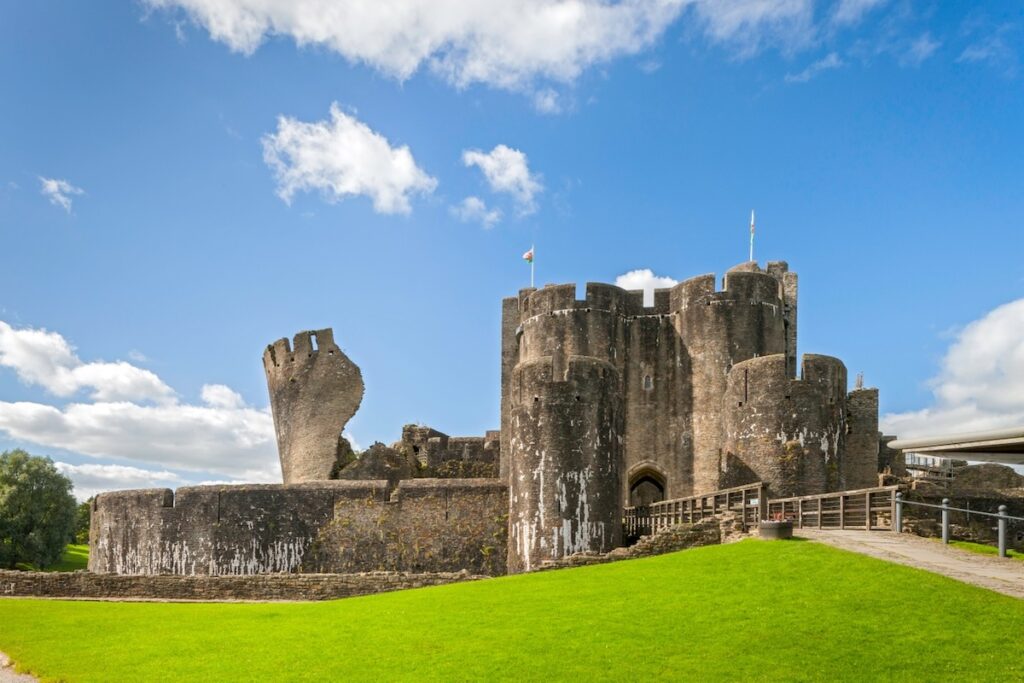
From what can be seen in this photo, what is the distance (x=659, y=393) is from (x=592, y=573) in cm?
1698

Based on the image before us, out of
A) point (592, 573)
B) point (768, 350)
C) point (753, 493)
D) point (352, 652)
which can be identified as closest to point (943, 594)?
point (592, 573)

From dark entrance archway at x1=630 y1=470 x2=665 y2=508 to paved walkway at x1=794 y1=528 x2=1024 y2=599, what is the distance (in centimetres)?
1382

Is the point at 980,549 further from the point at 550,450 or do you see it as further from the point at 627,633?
the point at 550,450

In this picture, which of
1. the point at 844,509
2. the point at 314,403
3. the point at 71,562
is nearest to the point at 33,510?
the point at 71,562

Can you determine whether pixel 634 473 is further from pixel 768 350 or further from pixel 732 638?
pixel 732 638

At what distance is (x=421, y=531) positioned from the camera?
29.9 meters

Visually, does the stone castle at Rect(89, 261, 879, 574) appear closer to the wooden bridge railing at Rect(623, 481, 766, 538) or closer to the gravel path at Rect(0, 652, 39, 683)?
the wooden bridge railing at Rect(623, 481, 766, 538)

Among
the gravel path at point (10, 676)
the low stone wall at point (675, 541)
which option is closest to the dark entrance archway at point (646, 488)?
the low stone wall at point (675, 541)

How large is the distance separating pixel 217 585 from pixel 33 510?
1173 inches

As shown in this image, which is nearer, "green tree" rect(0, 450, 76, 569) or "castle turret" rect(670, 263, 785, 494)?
"castle turret" rect(670, 263, 785, 494)

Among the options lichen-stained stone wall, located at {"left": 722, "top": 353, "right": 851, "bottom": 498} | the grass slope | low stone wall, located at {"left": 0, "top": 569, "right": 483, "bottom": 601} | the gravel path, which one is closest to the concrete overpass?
lichen-stained stone wall, located at {"left": 722, "top": 353, "right": 851, "bottom": 498}

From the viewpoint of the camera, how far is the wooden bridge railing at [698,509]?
24.5 m

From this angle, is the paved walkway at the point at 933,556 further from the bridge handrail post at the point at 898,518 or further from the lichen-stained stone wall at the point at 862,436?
the lichen-stained stone wall at the point at 862,436

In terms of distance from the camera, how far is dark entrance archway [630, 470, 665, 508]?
119ft
